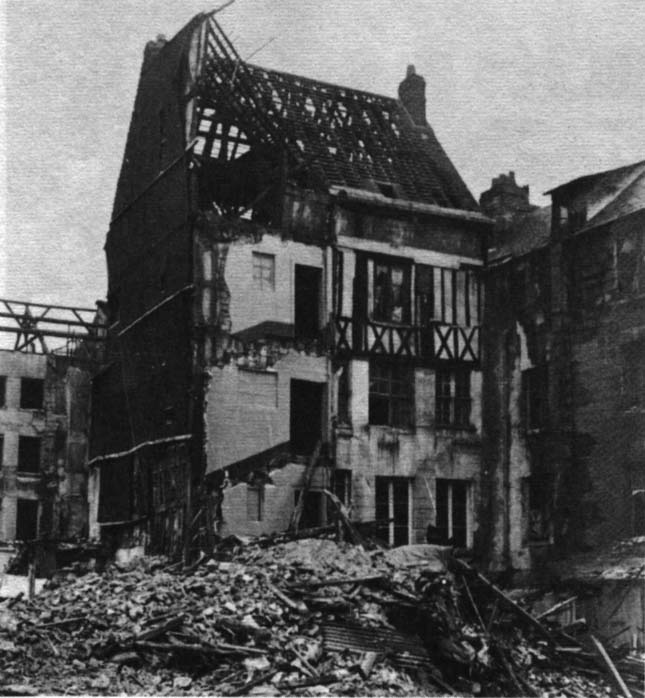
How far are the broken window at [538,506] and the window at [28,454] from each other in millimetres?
26443

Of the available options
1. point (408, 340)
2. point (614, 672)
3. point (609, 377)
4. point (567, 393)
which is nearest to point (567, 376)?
point (567, 393)

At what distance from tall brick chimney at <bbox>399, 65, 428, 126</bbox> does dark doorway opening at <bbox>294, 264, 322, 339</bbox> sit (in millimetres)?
8009

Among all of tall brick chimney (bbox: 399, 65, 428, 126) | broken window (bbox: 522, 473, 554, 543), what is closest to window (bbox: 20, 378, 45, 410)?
tall brick chimney (bbox: 399, 65, 428, 126)

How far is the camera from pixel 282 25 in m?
22.8

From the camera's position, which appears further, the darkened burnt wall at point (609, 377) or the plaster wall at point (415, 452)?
the plaster wall at point (415, 452)

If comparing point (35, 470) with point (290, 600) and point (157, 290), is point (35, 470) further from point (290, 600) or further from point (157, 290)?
point (290, 600)

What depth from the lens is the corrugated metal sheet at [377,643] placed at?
1958 cm

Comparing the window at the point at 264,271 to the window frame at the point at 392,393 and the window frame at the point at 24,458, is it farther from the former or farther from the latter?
the window frame at the point at 24,458

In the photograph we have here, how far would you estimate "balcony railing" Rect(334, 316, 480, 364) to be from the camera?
3106 centimetres

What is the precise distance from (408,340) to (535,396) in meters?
3.78

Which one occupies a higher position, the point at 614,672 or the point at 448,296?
the point at 448,296

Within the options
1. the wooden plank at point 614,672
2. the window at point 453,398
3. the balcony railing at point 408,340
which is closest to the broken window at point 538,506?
the window at point 453,398

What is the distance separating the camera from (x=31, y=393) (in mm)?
50656

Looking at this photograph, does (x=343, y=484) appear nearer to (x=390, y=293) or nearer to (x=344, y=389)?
(x=344, y=389)
